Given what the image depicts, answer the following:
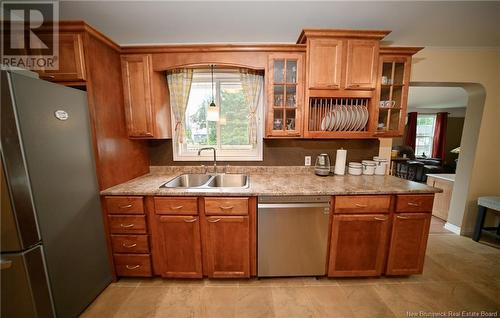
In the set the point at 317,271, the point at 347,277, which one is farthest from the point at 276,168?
the point at 347,277

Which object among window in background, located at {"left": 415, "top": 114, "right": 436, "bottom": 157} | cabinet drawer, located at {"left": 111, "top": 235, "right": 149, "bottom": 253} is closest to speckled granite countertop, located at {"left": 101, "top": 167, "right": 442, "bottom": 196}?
cabinet drawer, located at {"left": 111, "top": 235, "right": 149, "bottom": 253}

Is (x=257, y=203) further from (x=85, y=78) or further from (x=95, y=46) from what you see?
(x=95, y=46)

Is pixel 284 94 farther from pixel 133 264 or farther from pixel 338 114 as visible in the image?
pixel 133 264

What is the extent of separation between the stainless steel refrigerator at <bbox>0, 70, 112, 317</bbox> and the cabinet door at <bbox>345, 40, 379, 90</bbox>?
2.39 metres

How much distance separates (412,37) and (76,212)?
3603 mm

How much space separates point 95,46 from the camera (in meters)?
1.52

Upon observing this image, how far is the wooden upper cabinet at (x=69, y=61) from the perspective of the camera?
1413 millimetres

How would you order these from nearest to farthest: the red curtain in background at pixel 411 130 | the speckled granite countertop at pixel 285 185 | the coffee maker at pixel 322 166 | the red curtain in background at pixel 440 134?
the speckled granite countertop at pixel 285 185 → the coffee maker at pixel 322 166 → the red curtain in background at pixel 440 134 → the red curtain in background at pixel 411 130

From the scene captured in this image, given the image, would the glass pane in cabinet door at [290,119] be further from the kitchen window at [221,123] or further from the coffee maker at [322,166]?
the coffee maker at [322,166]

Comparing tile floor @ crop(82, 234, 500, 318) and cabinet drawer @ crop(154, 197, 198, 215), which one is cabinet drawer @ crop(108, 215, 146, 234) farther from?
tile floor @ crop(82, 234, 500, 318)

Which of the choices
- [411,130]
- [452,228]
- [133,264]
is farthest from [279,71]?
[411,130]

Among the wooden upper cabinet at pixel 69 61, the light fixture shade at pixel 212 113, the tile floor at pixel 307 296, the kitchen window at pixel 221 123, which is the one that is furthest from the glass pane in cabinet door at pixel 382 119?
the wooden upper cabinet at pixel 69 61

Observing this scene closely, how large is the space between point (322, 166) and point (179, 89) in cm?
191

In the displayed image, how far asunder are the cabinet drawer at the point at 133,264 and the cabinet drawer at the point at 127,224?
244 mm
